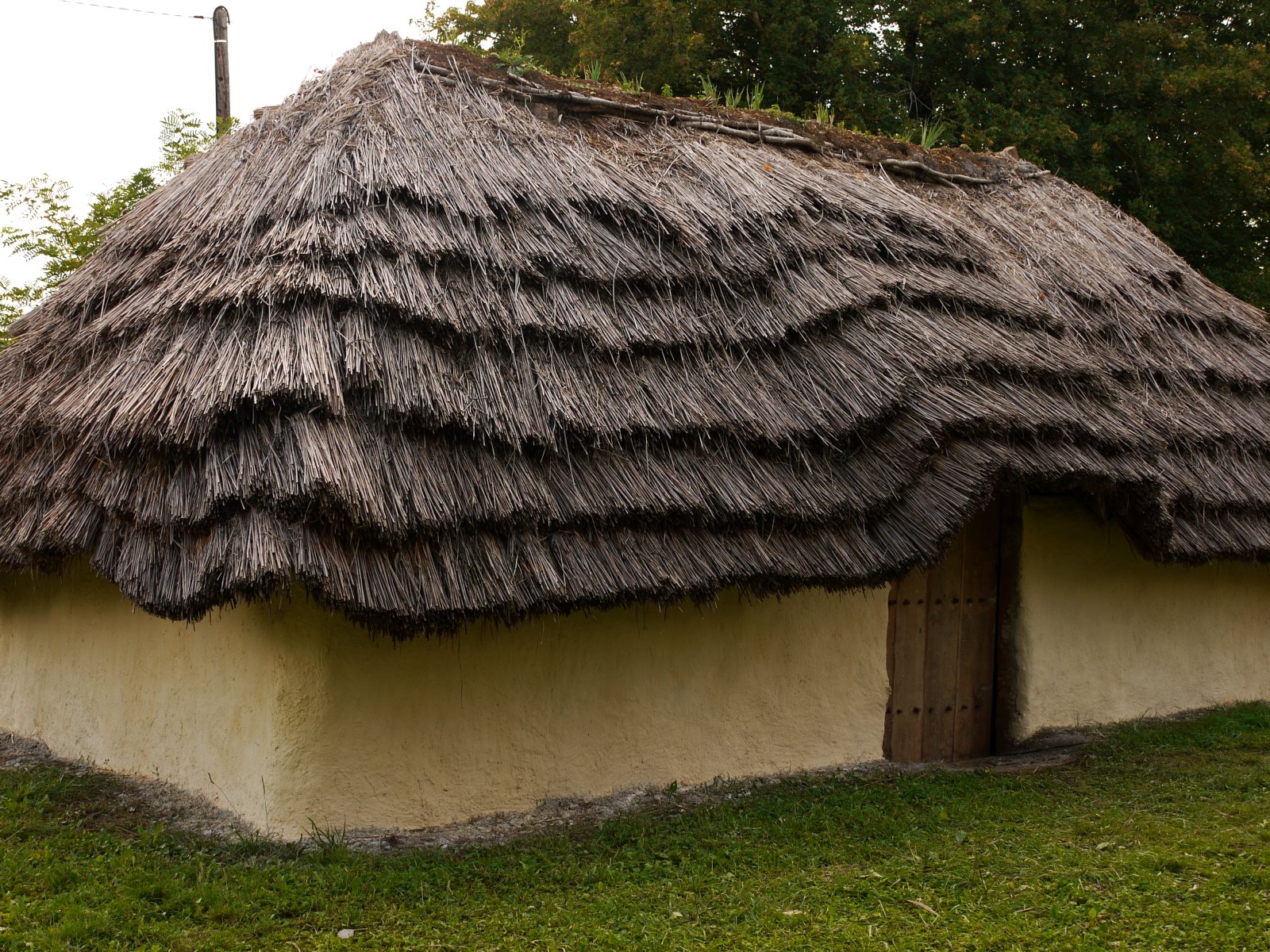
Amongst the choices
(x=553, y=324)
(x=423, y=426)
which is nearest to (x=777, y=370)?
(x=553, y=324)

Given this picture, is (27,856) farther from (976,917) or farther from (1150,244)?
(1150,244)

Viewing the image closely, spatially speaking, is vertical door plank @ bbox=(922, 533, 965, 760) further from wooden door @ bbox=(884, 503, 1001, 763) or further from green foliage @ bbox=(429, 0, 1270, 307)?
green foliage @ bbox=(429, 0, 1270, 307)

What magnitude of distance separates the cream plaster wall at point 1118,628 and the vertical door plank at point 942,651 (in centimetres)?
44

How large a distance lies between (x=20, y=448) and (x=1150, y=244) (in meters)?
8.57

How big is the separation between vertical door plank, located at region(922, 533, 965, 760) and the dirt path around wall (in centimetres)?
Result: 44

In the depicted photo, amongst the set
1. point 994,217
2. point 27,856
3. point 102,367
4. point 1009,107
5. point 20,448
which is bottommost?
point 27,856

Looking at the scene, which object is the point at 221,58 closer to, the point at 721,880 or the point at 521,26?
the point at 521,26

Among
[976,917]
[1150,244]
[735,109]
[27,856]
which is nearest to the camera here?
[976,917]

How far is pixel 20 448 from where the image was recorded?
665cm

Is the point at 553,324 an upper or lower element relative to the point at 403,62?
lower

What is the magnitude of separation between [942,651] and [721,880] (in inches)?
→ 122

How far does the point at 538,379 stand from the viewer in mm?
5828

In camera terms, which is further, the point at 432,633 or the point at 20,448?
the point at 20,448

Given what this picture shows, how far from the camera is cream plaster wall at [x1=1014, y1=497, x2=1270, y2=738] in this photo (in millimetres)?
7754
